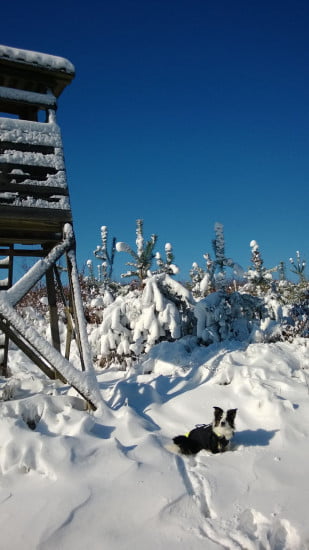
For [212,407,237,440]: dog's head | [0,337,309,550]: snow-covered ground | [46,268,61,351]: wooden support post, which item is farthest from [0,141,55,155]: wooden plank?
[212,407,237,440]: dog's head

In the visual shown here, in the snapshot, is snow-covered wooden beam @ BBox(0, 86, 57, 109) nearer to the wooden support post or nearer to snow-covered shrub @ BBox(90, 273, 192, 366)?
the wooden support post

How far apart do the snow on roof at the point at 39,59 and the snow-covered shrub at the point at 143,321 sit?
14.4 feet

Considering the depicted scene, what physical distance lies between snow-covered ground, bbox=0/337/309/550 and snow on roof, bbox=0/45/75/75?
16.4ft

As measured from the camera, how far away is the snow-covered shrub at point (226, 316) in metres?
7.74

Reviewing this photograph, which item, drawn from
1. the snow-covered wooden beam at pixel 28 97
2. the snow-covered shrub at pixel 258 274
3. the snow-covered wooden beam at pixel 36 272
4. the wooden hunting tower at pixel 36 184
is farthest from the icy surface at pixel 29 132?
the snow-covered shrub at pixel 258 274

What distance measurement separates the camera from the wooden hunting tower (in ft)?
15.0

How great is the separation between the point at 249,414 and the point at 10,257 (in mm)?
5305

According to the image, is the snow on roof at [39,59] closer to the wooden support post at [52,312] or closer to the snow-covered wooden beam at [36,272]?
the snow-covered wooden beam at [36,272]

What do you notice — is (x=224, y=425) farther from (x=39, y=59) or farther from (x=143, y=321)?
(x=39, y=59)

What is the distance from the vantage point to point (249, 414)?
4.50 meters

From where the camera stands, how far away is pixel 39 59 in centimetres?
554

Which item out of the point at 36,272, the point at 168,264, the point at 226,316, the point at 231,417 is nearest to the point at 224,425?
the point at 231,417

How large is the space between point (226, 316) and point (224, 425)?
450cm

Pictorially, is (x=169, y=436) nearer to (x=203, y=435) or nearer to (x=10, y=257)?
(x=203, y=435)
